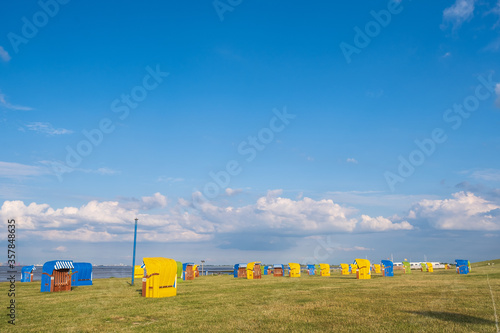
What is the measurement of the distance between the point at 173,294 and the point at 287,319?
12.0 m

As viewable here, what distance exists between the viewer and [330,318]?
532 inches

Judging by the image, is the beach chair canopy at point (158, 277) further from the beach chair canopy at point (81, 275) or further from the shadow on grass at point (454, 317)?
the beach chair canopy at point (81, 275)

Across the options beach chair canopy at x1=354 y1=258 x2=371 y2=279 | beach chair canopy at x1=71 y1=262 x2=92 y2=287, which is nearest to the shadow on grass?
beach chair canopy at x1=354 y1=258 x2=371 y2=279

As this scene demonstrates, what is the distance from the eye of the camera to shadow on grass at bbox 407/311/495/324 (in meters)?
12.4

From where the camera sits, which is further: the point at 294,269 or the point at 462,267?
the point at 294,269

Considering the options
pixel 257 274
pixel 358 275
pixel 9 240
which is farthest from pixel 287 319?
pixel 257 274

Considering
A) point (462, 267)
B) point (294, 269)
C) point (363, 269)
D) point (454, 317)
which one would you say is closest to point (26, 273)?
point (294, 269)

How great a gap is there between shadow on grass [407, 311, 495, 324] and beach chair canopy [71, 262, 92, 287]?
33583 millimetres

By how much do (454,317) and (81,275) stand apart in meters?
35.4

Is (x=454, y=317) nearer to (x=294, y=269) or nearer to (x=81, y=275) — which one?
(x=81, y=275)

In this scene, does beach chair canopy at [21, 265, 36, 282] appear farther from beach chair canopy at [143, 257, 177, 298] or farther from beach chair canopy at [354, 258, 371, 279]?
beach chair canopy at [354, 258, 371, 279]

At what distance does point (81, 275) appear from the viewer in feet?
123

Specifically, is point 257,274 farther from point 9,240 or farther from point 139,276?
point 9,240

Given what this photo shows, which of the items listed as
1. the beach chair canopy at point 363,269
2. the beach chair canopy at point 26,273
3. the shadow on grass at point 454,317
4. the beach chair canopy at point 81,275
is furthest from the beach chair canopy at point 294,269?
the shadow on grass at point 454,317
